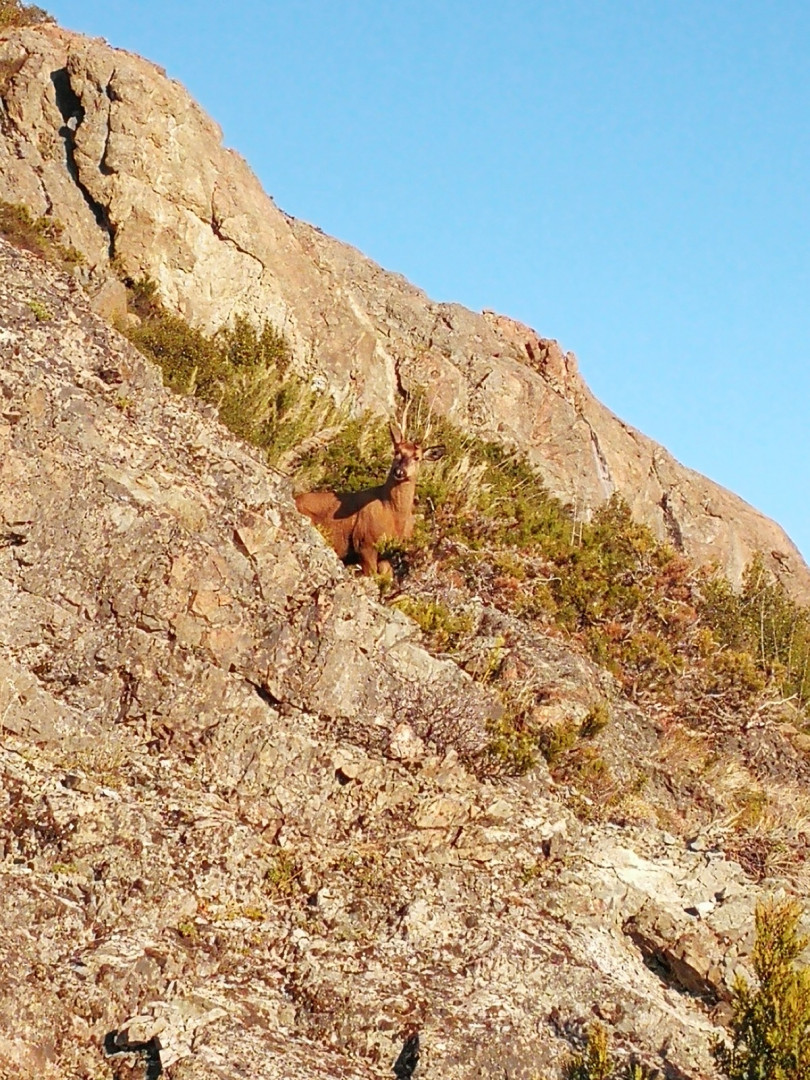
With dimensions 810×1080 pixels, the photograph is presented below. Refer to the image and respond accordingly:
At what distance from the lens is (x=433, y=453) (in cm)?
1698

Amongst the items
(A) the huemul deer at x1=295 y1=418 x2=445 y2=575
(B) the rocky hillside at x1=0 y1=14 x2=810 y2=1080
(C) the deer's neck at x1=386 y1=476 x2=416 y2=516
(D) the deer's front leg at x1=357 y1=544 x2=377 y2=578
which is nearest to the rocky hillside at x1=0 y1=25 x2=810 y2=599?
(B) the rocky hillside at x1=0 y1=14 x2=810 y2=1080

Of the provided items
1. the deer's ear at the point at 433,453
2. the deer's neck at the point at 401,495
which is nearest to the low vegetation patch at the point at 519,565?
the deer's ear at the point at 433,453

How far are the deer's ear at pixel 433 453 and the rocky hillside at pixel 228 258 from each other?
6.92 feet

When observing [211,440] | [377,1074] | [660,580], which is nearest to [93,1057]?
[377,1074]

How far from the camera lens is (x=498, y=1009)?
8609mm

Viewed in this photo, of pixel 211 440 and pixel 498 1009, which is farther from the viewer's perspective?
pixel 211 440

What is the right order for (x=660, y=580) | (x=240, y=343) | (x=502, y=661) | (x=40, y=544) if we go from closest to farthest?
(x=40, y=544)
(x=502, y=661)
(x=660, y=580)
(x=240, y=343)

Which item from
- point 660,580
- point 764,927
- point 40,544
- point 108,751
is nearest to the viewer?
point 764,927

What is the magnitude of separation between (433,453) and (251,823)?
26.5 ft

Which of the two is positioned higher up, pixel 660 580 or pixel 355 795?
pixel 660 580

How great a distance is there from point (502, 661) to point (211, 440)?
12.1 feet

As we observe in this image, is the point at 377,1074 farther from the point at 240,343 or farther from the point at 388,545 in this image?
the point at 240,343

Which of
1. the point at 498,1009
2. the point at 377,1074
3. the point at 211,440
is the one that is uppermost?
the point at 211,440

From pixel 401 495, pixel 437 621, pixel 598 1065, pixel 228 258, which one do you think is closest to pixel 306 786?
pixel 437 621
